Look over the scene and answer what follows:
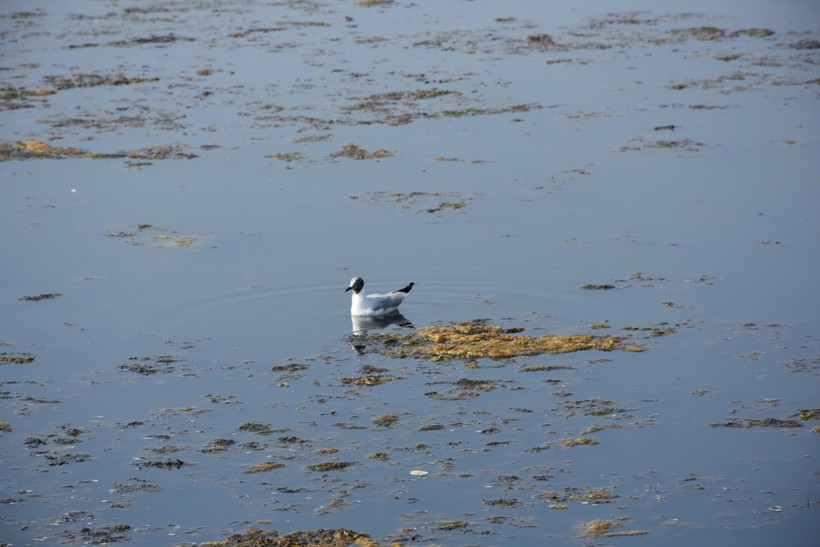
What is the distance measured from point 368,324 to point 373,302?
22 cm

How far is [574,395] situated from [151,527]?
3621mm

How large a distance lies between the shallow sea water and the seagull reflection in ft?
0.54

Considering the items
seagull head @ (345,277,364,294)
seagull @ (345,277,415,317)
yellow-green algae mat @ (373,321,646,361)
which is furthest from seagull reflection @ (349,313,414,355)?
seagull head @ (345,277,364,294)

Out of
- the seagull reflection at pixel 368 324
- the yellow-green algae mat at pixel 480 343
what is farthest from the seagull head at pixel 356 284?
the yellow-green algae mat at pixel 480 343

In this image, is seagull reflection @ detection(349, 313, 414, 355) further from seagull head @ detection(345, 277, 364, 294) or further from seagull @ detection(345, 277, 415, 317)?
seagull head @ detection(345, 277, 364, 294)

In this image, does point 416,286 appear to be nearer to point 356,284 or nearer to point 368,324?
point 356,284

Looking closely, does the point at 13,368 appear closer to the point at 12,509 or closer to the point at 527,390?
the point at 12,509

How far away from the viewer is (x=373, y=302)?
1180 centimetres

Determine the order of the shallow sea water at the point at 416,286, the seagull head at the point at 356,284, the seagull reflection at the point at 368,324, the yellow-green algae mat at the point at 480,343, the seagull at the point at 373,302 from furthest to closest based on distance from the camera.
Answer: the seagull head at the point at 356,284, the seagull at the point at 373,302, the seagull reflection at the point at 368,324, the yellow-green algae mat at the point at 480,343, the shallow sea water at the point at 416,286

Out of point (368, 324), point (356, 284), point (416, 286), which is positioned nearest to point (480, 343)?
point (368, 324)

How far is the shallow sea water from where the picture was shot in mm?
8133

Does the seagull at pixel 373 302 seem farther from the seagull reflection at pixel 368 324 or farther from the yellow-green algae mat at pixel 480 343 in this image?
the yellow-green algae mat at pixel 480 343

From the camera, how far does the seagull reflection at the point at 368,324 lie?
11.4m

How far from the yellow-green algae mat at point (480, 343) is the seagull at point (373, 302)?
14.5 inches
